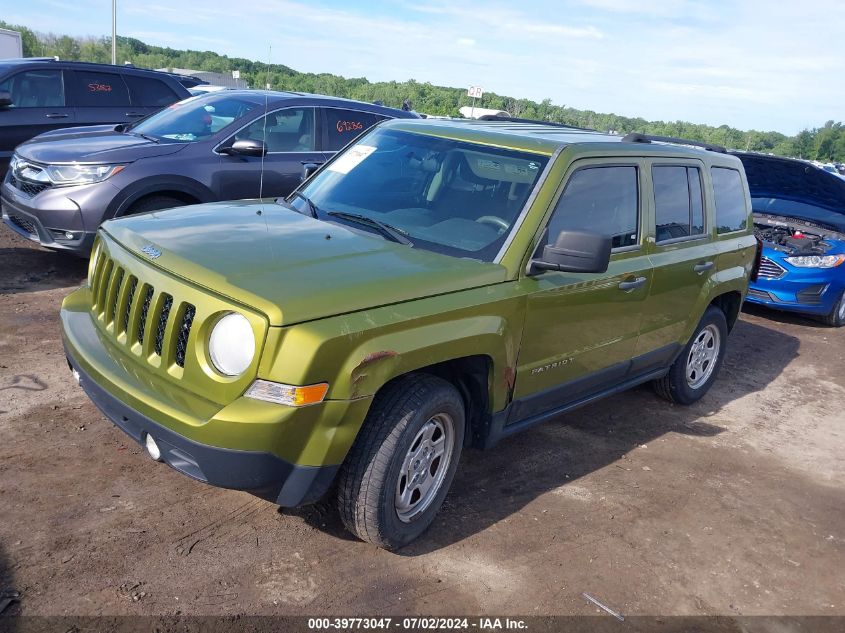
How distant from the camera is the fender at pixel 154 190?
6.48m

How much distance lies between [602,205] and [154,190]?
419 cm

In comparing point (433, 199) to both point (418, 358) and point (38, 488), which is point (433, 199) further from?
point (38, 488)

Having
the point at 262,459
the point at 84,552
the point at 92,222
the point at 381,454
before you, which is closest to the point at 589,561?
the point at 381,454

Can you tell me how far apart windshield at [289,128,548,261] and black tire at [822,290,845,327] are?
673cm

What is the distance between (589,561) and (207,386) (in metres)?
2.03

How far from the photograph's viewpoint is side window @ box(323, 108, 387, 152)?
25.6 ft

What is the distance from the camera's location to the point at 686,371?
574cm

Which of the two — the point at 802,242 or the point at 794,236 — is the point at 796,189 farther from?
the point at 802,242

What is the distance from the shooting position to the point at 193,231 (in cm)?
361

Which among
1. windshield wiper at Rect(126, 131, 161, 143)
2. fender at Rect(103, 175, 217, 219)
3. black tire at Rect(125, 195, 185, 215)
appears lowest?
black tire at Rect(125, 195, 185, 215)

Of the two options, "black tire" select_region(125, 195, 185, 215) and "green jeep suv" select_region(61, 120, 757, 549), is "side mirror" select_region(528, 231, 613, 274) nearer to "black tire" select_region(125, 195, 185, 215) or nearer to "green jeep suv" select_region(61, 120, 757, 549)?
"green jeep suv" select_region(61, 120, 757, 549)

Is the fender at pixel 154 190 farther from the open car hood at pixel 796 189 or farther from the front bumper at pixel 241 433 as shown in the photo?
the open car hood at pixel 796 189

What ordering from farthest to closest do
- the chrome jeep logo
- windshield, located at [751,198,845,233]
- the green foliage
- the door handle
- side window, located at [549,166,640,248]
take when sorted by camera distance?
the green foliage → windshield, located at [751,198,845,233] → the door handle → side window, located at [549,166,640,248] → the chrome jeep logo

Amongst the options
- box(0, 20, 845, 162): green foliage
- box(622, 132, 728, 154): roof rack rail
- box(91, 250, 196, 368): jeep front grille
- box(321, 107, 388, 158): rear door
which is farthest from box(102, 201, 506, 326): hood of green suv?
box(0, 20, 845, 162): green foliage
